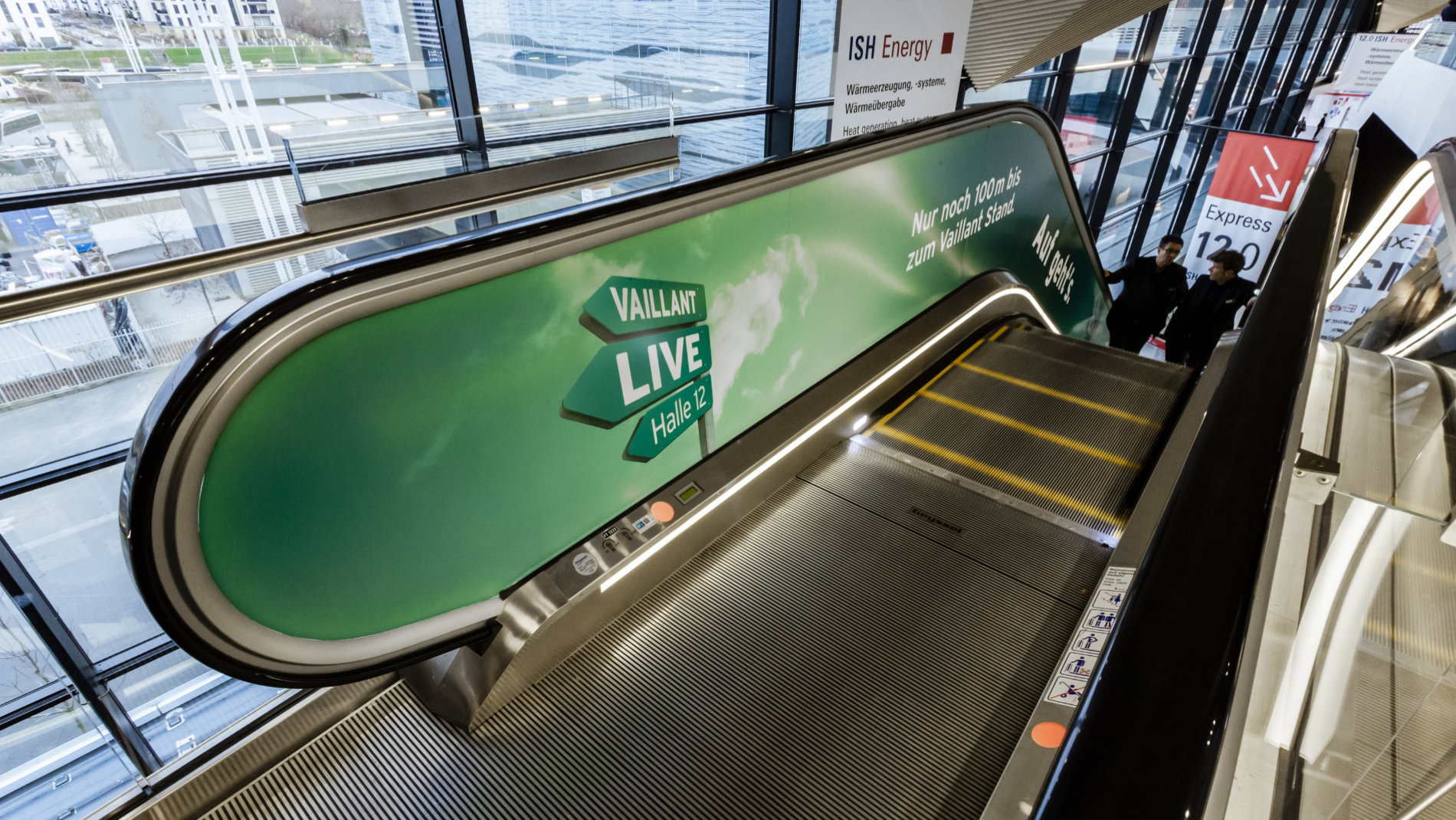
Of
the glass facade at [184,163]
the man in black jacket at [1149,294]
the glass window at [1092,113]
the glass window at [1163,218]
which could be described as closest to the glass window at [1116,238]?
the glass window at [1163,218]

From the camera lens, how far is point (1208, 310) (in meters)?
6.15

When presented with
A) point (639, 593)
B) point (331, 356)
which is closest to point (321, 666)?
point (331, 356)

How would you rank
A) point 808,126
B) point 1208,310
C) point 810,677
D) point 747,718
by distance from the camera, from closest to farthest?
1. point 747,718
2. point 810,677
3. point 1208,310
4. point 808,126

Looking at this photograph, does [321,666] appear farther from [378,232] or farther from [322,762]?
[378,232]

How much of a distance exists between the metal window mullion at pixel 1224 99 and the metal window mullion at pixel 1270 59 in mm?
1243

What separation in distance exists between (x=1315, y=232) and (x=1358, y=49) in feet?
69.1

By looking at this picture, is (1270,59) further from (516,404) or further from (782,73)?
(516,404)

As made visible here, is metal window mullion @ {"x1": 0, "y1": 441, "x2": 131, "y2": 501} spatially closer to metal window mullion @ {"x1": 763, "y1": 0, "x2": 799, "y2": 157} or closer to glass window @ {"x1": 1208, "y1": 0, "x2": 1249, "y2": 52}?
metal window mullion @ {"x1": 763, "y1": 0, "x2": 799, "y2": 157}

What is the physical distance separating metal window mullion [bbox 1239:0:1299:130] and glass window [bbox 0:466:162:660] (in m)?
21.4

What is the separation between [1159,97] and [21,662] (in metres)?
17.2

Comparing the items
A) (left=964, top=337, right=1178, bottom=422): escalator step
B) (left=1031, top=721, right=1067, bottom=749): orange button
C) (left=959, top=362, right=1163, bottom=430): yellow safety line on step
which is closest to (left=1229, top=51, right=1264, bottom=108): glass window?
(left=964, top=337, right=1178, bottom=422): escalator step

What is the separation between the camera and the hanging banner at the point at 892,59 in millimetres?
3621

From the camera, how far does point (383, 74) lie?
5531 mm

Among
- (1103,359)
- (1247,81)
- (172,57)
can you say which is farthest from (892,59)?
(1247,81)
